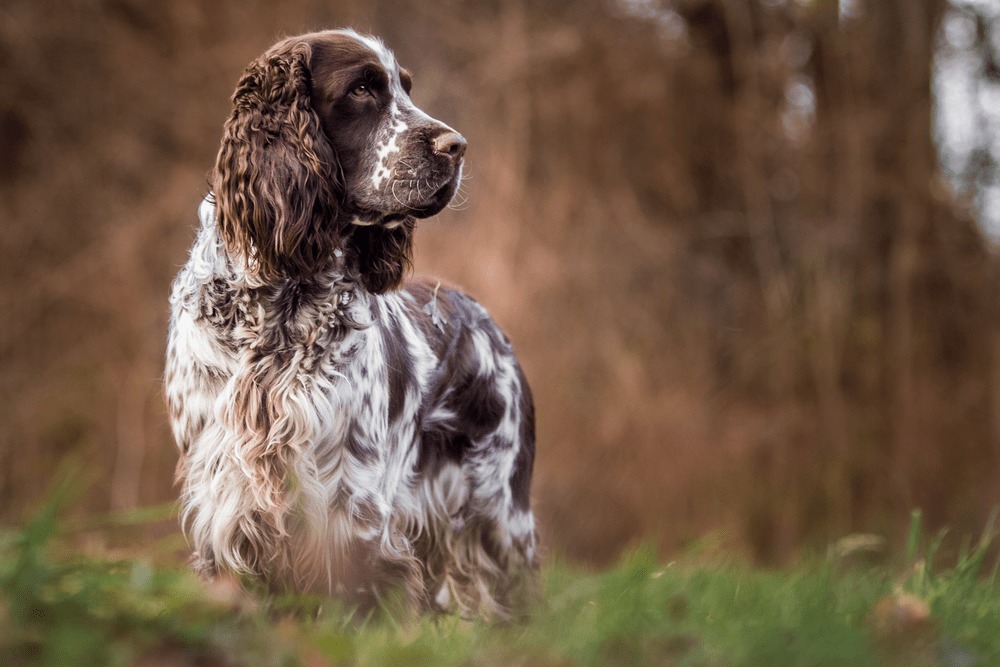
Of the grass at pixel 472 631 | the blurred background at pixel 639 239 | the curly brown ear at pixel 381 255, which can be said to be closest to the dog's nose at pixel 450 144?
→ the curly brown ear at pixel 381 255

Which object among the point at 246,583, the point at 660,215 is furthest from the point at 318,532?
the point at 660,215

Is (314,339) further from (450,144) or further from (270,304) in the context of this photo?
(450,144)

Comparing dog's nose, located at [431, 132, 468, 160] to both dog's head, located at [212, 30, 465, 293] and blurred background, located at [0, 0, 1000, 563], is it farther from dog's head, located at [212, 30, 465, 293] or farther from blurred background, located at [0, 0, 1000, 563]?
blurred background, located at [0, 0, 1000, 563]

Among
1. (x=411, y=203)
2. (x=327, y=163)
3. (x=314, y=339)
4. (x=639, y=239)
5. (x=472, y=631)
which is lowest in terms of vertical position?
→ (x=472, y=631)

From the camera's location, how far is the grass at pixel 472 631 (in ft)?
4.67

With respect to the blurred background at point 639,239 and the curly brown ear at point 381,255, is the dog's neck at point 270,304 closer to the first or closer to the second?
the curly brown ear at point 381,255

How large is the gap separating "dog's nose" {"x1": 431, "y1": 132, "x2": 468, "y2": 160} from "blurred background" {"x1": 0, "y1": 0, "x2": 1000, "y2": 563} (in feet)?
15.2

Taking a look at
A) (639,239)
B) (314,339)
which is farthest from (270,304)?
(639,239)

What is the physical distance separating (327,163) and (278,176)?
6.7 inches

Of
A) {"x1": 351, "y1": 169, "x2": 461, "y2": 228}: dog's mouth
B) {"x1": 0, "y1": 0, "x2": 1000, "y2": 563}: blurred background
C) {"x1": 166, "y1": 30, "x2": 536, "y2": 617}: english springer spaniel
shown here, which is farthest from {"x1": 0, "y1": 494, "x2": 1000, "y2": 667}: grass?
{"x1": 0, "y1": 0, "x2": 1000, "y2": 563}: blurred background

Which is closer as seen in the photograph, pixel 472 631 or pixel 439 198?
pixel 472 631

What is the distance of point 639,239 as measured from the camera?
27.5 feet

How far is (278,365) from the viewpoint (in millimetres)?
2852

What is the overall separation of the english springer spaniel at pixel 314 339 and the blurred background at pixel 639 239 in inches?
180
